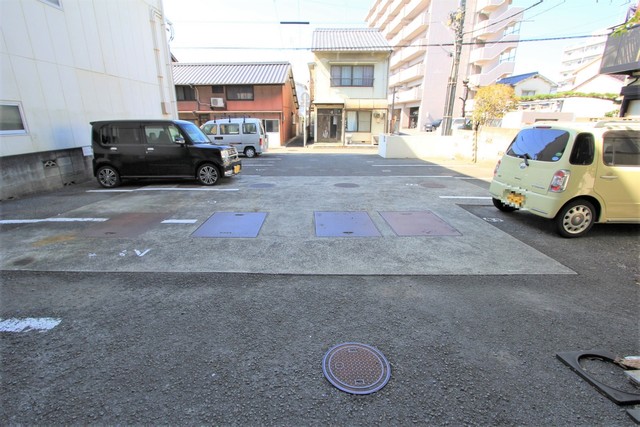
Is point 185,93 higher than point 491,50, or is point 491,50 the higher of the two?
point 491,50

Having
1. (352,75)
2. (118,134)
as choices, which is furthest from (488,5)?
(118,134)

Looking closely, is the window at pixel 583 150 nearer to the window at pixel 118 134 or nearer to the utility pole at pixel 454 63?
the window at pixel 118 134

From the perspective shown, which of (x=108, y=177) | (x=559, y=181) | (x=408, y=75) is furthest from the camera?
(x=408, y=75)

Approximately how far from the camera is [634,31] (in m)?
10.4

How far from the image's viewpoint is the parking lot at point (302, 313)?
201cm

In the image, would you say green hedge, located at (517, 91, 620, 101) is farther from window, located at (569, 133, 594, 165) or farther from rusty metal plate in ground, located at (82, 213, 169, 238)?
rusty metal plate in ground, located at (82, 213, 169, 238)

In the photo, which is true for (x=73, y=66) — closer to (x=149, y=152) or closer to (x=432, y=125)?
(x=149, y=152)

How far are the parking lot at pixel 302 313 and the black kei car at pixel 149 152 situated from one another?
2689mm

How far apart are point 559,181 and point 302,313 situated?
446 cm

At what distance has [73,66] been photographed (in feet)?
28.6

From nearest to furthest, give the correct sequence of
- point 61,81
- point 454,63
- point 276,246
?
point 276,246, point 61,81, point 454,63

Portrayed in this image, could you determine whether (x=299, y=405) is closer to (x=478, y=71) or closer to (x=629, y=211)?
(x=629, y=211)

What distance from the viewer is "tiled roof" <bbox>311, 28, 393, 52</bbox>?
21422mm

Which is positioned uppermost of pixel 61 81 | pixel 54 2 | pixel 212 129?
pixel 54 2
